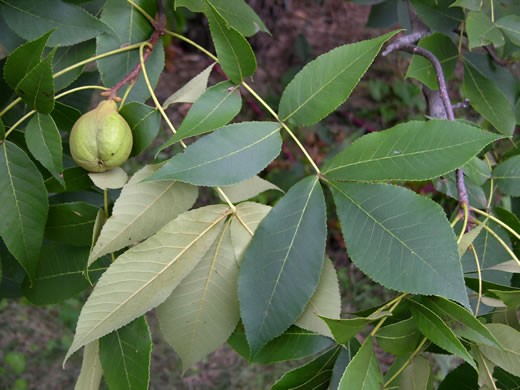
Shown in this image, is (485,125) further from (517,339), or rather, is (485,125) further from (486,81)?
(517,339)

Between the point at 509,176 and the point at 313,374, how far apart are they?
55 centimetres

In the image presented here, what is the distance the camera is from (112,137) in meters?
0.76

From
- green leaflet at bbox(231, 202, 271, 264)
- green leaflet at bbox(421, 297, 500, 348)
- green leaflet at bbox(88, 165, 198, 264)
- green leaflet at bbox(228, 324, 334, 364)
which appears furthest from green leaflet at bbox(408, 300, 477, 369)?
green leaflet at bbox(88, 165, 198, 264)

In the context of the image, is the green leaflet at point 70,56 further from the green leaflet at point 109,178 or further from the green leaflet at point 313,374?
the green leaflet at point 313,374

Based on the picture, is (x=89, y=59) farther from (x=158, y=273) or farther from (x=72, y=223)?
(x=158, y=273)

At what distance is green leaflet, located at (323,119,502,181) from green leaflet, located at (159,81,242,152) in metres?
0.19

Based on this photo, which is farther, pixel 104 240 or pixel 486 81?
pixel 486 81

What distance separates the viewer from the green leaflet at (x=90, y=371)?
78cm

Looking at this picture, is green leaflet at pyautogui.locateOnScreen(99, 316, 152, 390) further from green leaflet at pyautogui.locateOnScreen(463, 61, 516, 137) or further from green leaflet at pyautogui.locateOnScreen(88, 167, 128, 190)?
green leaflet at pyautogui.locateOnScreen(463, 61, 516, 137)

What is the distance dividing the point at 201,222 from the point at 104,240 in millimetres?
136

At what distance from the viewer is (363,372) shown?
69cm

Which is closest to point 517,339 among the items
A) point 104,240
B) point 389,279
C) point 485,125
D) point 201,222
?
point 389,279

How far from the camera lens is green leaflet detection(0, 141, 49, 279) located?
29.9 inches

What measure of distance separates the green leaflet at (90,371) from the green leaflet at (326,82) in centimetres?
46
